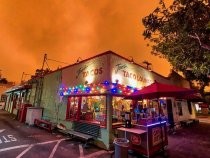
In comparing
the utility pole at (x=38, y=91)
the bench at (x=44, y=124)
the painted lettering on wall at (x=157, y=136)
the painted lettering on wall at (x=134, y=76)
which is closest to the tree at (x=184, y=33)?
the painted lettering on wall at (x=134, y=76)

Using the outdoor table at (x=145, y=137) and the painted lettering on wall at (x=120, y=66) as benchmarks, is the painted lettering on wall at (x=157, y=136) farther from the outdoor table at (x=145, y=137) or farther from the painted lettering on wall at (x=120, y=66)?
the painted lettering on wall at (x=120, y=66)

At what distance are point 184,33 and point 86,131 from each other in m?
8.09

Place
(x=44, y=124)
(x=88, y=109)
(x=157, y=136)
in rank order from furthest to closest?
(x=44, y=124)
(x=88, y=109)
(x=157, y=136)

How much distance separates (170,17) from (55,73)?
10.6m

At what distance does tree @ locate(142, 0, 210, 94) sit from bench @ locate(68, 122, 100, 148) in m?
6.85

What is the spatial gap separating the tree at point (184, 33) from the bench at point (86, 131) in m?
6.85

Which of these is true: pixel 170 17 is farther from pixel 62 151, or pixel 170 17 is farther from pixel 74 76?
pixel 62 151

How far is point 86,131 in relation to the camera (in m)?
8.93

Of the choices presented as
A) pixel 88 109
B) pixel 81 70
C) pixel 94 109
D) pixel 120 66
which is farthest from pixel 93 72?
pixel 88 109

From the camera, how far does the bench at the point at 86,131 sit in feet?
26.4

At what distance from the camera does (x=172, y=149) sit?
788 cm

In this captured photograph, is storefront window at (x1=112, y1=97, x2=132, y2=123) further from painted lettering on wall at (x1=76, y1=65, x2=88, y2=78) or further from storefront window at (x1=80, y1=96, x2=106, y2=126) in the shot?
painted lettering on wall at (x1=76, y1=65, x2=88, y2=78)

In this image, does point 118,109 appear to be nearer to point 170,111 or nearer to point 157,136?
point 157,136

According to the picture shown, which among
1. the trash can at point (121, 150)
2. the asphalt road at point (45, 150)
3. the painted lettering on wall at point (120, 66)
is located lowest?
the asphalt road at point (45, 150)
